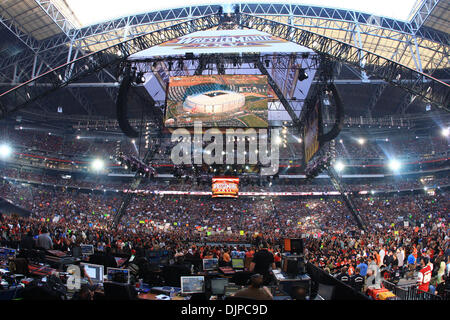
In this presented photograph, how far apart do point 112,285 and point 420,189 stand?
4456 cm

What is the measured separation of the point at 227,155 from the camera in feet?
66.1

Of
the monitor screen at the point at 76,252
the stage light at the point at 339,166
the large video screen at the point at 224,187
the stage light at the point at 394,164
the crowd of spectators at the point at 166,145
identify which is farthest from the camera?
the stage light at the point at 394,164

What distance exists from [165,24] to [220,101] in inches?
641

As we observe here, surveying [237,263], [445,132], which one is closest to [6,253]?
[237,263]

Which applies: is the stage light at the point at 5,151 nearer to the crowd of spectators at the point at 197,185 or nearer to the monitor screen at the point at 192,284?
the crowd of spectators at the point at 197,185

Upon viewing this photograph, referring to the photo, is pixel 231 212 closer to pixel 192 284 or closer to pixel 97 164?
pixel 97 164

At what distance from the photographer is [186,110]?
1500cm

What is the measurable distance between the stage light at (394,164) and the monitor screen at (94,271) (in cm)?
4384

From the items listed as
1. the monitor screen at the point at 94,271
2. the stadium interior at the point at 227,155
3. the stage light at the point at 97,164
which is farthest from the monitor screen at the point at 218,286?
the stage light at the point at 97,164

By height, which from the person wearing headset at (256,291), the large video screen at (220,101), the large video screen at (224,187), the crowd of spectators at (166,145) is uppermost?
the crowd of spectators at (166,145)

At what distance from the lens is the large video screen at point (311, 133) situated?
16.1 m
